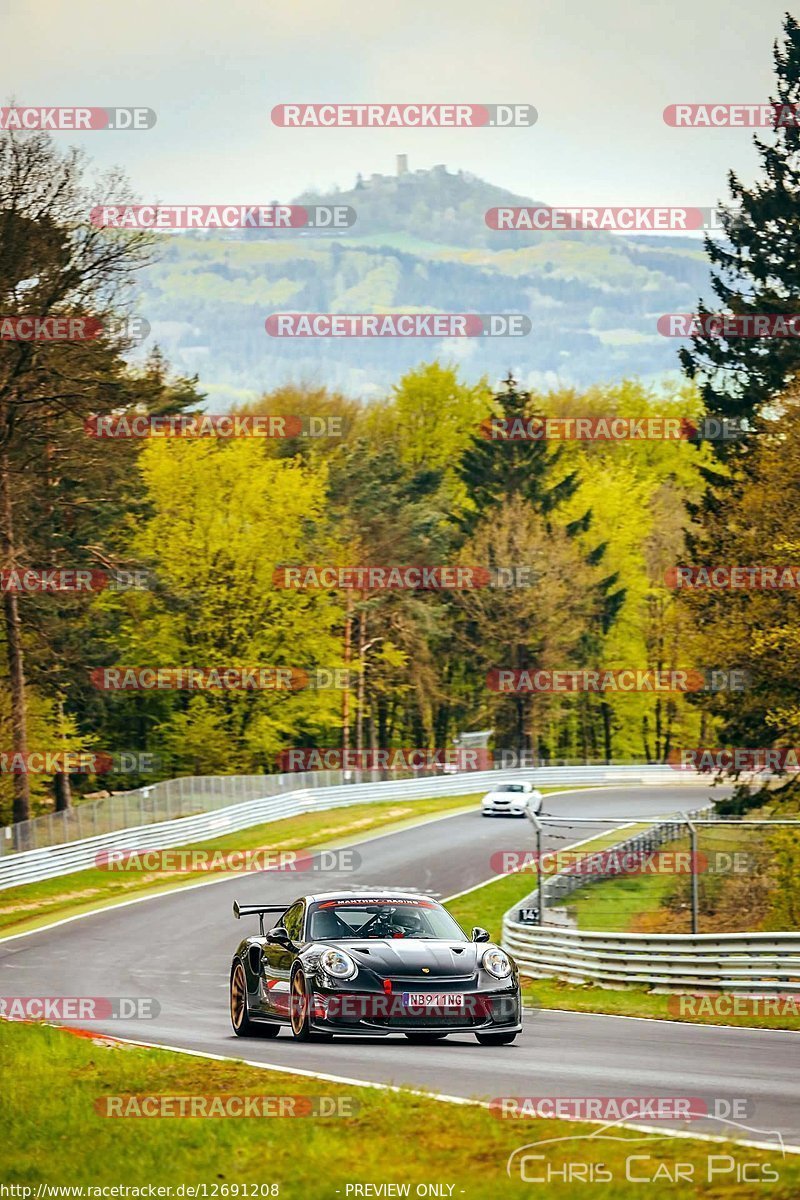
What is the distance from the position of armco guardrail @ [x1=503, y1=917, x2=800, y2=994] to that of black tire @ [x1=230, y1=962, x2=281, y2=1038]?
19.8ft

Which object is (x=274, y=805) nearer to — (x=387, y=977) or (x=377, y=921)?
(x=377, y=921)

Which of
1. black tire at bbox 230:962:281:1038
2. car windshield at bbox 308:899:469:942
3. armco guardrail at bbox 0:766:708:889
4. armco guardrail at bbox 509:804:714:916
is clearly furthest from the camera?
armco guardrail at bbox 0:766:708:889

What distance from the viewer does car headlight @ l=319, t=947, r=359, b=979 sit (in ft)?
46.1

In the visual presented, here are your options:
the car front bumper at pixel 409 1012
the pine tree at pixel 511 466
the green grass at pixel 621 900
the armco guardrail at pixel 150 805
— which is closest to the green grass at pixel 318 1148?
the car front bumper at pixel 409 1012

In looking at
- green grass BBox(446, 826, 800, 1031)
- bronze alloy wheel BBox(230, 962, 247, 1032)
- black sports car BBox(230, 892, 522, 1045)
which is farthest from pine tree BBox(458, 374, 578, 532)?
black sports car BBox(230, 892, 522, 1045)

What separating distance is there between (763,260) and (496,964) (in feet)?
→ 108

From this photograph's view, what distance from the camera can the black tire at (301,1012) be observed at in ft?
47.3

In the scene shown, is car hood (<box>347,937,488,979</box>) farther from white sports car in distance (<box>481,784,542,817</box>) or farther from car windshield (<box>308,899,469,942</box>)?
white sports car in distance (<box>481,784,542,817</box>)

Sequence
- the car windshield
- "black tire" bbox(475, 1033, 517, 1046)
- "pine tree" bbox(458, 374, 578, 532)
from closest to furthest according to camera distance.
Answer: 1. "black tire" bbox(475, 1033, 517, 1046)
2. the car windshield
3. "pine tree" bbox(458, 374, 578, 532)

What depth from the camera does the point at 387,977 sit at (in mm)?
13992

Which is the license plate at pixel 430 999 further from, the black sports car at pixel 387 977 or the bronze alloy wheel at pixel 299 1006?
the bronze alloy wheel at pixel 299 1006

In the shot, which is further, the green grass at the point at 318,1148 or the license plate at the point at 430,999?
the license plate at the point at 430,999

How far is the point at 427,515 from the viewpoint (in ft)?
257

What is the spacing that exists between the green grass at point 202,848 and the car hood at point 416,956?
22188 mm
